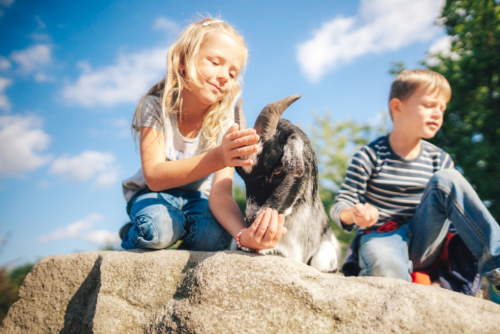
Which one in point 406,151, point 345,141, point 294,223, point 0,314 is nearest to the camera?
point 294,223

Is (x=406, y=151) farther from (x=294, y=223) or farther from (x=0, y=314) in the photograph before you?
(x=0, y=314)

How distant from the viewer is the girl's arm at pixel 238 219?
6.36ft

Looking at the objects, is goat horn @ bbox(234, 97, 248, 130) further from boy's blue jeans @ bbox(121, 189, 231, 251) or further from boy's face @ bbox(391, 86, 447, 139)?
boy's face @ bbox(391, 86, 447, 139)

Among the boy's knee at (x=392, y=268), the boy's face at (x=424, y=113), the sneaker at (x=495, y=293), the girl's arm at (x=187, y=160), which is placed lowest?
the sneaker at (x=495, y=293)

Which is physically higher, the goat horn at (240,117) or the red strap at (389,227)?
the goat horn at (240,117)

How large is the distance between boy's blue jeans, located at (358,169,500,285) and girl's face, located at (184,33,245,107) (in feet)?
5.77

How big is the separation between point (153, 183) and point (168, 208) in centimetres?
33

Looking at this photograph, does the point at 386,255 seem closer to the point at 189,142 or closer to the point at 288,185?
the point at 288,185

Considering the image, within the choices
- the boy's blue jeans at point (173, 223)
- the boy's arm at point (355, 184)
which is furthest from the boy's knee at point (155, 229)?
the boy's arm at point (355, 184)

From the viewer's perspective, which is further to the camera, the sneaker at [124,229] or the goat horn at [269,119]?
the sneaker at [124,229]

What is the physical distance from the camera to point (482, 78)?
6.54 m

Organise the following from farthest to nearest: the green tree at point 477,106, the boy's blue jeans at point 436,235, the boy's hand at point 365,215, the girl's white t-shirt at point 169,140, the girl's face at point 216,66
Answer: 1. the green tree at point 477,106
2. the girl's white t-shirt at point 169,140
3. the girl's face at point 216,66
4. the boy's hand at point 365,215
5. the boy's blue jeans at point 436,235

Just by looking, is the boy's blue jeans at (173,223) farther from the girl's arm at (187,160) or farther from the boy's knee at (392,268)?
the boy's knee at (392,268)

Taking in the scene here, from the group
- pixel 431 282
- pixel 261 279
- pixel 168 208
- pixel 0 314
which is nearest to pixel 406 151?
pixel 431 282
